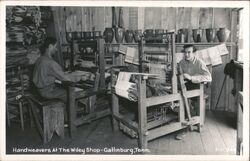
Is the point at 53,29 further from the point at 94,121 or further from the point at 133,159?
the point at 133,159

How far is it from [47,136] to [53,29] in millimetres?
2194

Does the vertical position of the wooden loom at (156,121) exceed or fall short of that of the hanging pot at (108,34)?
it falls short

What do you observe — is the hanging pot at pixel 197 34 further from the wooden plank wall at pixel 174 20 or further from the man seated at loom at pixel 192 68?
the man seated at loom at pixel 192 68

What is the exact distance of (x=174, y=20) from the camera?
4.21 meters

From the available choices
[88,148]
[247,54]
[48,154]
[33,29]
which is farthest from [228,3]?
[33,29]

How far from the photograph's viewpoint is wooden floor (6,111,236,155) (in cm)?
290

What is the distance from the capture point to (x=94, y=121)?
3.83m

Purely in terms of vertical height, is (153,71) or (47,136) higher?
(153,71)

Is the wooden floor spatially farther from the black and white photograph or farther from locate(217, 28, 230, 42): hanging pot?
locate(217, 28, 230, 42): hanging pot

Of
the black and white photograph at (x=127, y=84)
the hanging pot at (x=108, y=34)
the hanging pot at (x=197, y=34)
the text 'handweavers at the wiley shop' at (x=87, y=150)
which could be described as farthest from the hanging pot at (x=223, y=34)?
the text 'handweavers at the wiley shop' at (x=87, y=150)

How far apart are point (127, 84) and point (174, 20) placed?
5.82 feet

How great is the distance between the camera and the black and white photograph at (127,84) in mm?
2697

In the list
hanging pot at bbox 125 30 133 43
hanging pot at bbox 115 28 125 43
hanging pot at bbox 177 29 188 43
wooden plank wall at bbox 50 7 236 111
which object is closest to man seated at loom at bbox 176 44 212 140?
hanging pot at bbox 177 29 188 43

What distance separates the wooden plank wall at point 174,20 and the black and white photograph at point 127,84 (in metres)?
0.01
